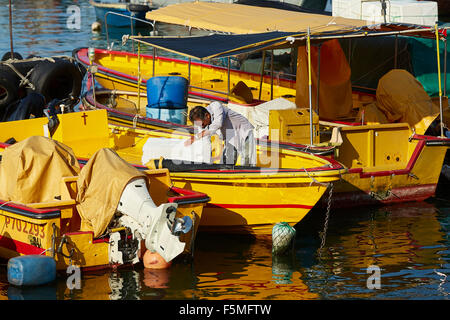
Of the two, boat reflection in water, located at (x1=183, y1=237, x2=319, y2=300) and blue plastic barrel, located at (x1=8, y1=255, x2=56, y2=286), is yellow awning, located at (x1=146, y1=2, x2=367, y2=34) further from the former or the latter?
blue plastic barrel, located at (x1=8, y1=255, x2=56, y2=286)

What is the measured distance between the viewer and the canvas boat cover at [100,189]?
1045 cm

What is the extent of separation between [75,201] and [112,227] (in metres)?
0.59

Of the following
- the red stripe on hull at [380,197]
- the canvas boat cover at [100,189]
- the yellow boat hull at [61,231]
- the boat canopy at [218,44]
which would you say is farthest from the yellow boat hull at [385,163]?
the canvas boat cover at [100,189]

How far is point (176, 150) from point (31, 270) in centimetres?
370

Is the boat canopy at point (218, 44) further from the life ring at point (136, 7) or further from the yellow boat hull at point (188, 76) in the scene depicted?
the life ring at point (136, 7)

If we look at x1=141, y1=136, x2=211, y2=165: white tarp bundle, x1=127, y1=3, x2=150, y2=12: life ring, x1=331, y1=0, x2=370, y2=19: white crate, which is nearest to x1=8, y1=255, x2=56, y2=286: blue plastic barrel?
x1=141, y1=136, x2=211, y2=165: white tarp bundle

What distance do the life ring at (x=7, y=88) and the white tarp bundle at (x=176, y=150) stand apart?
6252mm

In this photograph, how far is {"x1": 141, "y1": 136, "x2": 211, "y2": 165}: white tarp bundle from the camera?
1260 centimetres

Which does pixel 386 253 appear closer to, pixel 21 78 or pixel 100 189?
pixel 100 189

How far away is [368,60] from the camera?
19.9 metres

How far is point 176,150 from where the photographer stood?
13.1 m

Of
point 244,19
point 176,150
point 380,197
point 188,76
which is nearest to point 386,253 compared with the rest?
point 380,197

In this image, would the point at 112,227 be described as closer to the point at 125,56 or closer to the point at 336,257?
the point at 336,257
